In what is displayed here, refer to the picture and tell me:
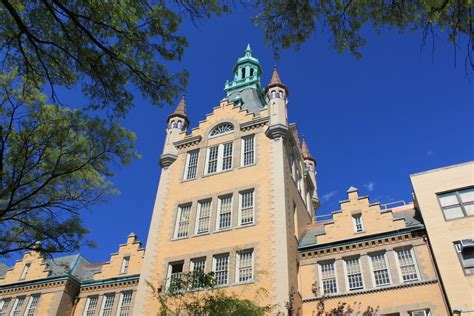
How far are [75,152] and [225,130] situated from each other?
1584 centimetres

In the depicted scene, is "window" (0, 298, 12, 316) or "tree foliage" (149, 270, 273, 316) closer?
"tree foliage" (149, 270, 273, 316)

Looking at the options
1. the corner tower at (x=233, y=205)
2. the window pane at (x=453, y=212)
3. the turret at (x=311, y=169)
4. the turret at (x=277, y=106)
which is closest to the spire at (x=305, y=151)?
the turret at (x=311, y=169)

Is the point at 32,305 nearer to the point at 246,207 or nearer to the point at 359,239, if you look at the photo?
the point at 246,207

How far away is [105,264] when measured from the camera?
31.2 meters

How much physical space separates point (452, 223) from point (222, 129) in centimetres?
1817

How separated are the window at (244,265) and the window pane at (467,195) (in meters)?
12.4

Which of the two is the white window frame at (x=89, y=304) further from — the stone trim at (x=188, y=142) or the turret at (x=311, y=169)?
the turret at (x=311, y=169)

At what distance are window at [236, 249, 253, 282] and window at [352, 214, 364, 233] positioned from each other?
6.79 m

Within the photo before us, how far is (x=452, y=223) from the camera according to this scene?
72.6 ft

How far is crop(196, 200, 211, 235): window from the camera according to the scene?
27.3 meters

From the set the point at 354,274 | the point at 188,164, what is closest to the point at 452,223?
the point at 354,274

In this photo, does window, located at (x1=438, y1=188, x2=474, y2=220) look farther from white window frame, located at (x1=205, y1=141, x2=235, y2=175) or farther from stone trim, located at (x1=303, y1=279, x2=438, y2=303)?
white window frame, located at (x1=205, y1=141, x2=235, y2=175)

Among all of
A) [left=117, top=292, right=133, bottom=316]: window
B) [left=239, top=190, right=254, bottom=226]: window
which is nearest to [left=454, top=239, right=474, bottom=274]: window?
[left=239, top=190, right=254, bottom=226]: window

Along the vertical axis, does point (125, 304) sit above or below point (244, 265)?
below
